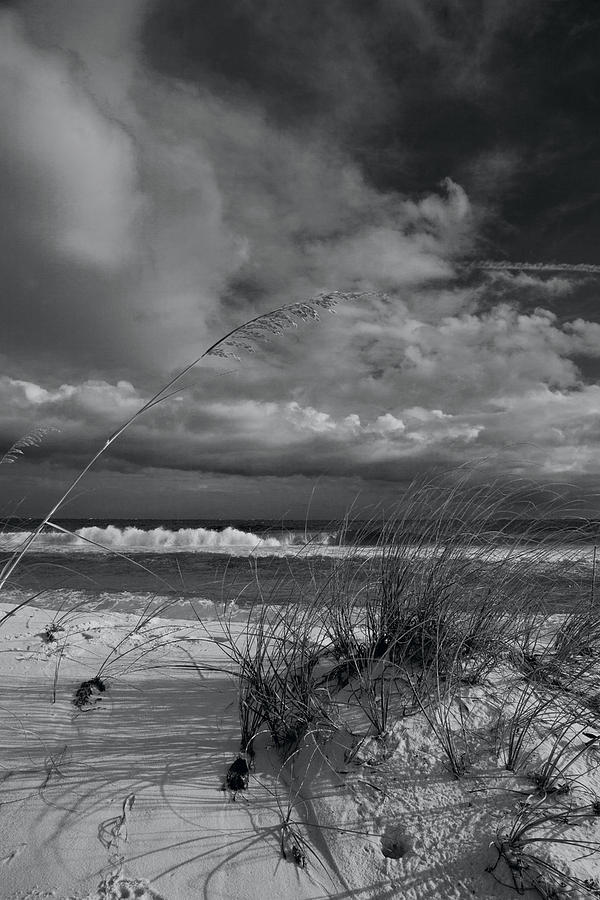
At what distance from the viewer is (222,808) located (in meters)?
1.78

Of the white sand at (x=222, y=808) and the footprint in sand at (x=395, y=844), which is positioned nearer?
the white sand at (x=222, y=808)

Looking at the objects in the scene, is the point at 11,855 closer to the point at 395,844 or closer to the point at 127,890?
the point at 127,890

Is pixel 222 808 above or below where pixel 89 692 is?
below

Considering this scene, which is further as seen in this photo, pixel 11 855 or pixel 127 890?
pixel 11 855

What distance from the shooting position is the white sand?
156 cm

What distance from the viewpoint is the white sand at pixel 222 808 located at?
1556 millimetres

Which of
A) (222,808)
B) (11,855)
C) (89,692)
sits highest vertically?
(89,692)

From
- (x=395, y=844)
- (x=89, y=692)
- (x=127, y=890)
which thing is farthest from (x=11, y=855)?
(x=395, y=844)

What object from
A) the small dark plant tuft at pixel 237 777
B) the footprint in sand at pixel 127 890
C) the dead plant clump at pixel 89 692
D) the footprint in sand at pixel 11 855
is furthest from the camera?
the dead plant clump at pixel 89 692

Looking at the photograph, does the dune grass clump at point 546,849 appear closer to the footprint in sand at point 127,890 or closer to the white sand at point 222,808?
the white sand at point 222,808

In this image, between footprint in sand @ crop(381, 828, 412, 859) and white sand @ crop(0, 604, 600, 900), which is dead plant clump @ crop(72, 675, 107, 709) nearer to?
white sand @ crop(0, 604, 600, 900)

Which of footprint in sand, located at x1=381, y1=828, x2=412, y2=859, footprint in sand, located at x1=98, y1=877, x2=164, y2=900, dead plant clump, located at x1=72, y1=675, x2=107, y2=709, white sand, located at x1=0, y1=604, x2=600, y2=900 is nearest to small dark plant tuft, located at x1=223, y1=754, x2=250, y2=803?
white sand, located at x1=0, y1=604, x2=600, y2=900

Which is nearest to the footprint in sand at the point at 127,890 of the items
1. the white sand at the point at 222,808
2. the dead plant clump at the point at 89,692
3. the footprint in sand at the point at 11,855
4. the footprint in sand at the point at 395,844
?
the white sand at the point at 222,808

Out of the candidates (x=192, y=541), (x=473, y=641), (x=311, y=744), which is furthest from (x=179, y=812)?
(x=192, y=541)
